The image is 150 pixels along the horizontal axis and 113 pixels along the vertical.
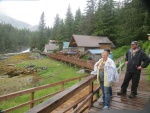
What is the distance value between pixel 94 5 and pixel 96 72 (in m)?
35.4

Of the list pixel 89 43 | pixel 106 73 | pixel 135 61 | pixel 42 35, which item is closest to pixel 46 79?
pixel 135 61

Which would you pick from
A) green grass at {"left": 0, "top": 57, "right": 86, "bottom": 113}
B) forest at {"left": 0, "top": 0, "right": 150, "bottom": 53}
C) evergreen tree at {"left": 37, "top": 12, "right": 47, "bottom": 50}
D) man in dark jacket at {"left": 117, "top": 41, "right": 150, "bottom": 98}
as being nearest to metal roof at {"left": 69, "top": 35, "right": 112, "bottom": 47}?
forest at {"left": 0, "top": 0, "right": 150, "bottom": 53}

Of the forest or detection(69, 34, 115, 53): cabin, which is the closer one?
the forest

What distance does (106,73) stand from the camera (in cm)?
309

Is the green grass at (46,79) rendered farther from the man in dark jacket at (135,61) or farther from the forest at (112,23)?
the forest at (112,23)

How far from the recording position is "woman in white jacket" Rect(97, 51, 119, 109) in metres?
3.08

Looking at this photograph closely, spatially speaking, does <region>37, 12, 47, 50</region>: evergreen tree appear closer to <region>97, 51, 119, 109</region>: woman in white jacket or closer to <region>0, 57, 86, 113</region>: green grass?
<region>0, 57, 86, 113</region>: green grass

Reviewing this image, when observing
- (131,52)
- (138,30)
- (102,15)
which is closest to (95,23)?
(102,15)

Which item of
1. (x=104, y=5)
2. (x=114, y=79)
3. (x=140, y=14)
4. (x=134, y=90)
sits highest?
(x=104, y=5)

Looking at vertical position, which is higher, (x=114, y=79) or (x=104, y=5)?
(x=104, y=5)

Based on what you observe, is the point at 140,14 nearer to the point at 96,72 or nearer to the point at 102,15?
the point at 102,15

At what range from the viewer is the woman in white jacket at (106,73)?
3.08 metres

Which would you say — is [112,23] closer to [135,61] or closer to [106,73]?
[135,61]

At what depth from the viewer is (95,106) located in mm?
3359
